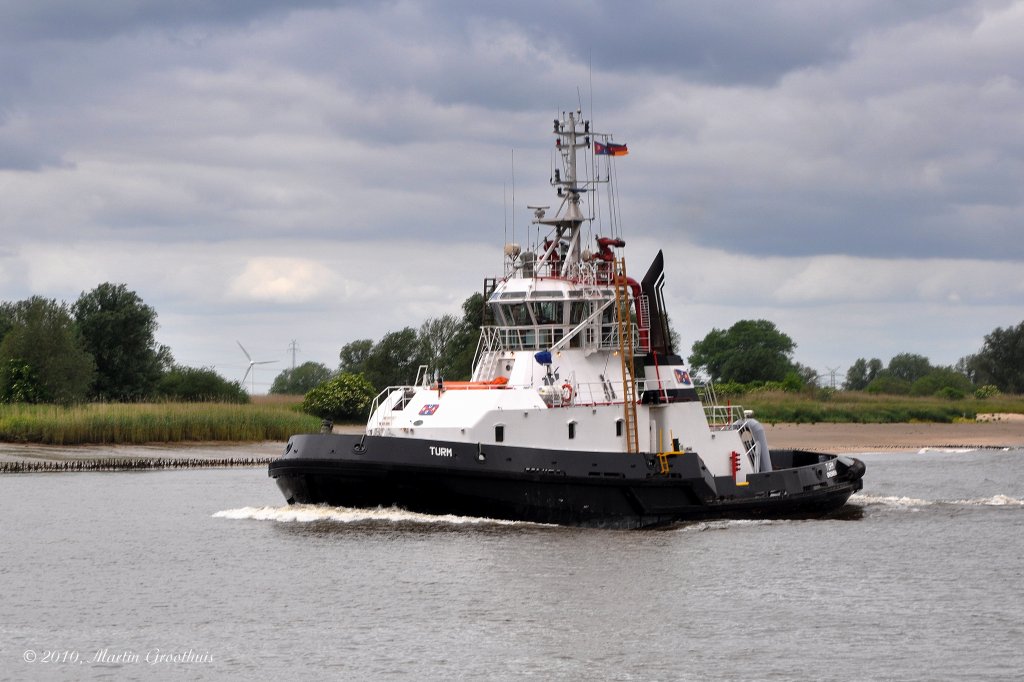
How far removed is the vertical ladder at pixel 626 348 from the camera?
2673 centimetres

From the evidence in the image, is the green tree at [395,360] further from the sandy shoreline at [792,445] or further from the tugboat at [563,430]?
the tugboat at [563,430]

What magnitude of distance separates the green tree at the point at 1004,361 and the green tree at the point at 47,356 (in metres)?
80.1

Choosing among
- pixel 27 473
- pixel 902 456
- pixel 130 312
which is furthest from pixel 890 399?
pixel 27 473

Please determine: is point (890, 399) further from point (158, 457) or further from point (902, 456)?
point (158, 457)

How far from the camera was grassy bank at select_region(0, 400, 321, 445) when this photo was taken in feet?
155

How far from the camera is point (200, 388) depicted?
63.9 meters

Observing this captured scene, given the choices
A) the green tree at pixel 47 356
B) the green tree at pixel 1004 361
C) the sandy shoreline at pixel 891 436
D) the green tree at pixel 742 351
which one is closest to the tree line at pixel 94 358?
the green tree at pixel 47 356

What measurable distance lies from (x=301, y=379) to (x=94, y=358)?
6171 centimetres

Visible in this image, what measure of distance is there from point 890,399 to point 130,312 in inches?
1748

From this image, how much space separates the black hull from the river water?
1.16 ft

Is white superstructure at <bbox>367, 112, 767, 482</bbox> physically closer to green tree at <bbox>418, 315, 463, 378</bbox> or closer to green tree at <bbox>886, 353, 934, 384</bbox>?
green tree at <bbox>418, 315, 463, 378</bbox>

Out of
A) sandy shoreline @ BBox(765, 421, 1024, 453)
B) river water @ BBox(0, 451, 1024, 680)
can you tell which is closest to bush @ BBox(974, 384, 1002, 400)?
sandy shoreline @ BBox(765, 421, 1024, 453)

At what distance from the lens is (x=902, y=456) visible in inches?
2160

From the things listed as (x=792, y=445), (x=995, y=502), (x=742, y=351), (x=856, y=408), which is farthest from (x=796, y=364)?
(x=995, y=502)
